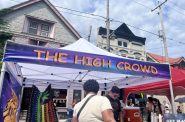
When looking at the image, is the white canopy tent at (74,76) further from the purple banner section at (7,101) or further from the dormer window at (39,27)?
the dormer window at (39,27)

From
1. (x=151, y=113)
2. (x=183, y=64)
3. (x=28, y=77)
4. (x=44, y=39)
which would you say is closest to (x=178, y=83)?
(x=151, y=113)

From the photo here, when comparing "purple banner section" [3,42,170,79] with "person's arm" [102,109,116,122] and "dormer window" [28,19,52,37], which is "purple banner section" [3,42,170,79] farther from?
"dormer window" [28,19,52,37]

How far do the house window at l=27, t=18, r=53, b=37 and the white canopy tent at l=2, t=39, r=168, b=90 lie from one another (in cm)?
1377

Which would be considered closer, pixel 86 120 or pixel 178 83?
pixel 86 120

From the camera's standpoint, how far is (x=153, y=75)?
6746 mm

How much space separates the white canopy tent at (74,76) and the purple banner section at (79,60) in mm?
978

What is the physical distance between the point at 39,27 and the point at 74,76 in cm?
1496

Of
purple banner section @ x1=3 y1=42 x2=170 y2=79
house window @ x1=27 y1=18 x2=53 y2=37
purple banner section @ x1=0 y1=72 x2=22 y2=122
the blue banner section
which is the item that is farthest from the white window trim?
the blue banner section

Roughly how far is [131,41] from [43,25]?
16932 millimetres

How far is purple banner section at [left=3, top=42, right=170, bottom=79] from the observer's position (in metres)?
5.20

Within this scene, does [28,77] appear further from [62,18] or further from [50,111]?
[62,18]

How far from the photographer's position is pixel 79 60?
232 inches

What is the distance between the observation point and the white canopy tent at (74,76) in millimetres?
7859

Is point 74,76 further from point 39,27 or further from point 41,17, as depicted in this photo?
point 41,17
